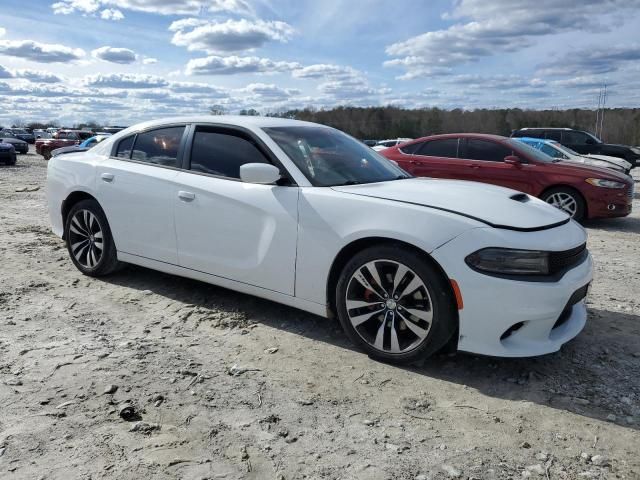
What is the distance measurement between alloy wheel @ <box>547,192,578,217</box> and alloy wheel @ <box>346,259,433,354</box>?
6.70 m

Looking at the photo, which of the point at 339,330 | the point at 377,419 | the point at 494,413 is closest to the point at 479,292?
the point at 494,413

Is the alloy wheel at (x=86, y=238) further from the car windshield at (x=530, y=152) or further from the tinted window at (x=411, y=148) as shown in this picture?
the car windshield at (x=530, y=152)

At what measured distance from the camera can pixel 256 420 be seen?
2.82 m

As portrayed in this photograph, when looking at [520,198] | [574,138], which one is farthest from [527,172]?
[574,138]

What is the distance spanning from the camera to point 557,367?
345 centimetres

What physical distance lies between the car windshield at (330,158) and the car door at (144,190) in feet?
3.21

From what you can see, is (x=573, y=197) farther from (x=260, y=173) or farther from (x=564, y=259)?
(x=260, y=173)

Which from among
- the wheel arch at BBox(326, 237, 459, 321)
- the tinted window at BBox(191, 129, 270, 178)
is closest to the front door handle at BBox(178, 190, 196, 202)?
the tinted window at BBox(191, 129, 270, 178)

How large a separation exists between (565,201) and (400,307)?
6.93 meters

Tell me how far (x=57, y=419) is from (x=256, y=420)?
3.31 feet

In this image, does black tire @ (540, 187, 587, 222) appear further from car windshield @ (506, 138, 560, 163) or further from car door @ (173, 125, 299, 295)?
car door @ (173, 125, 299, 295)

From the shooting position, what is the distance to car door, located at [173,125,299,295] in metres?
3.78

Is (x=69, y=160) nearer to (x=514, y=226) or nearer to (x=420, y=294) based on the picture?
(x=420, y=294)

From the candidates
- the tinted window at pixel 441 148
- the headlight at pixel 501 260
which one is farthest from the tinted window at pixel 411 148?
the headlight at pixel 501 260
